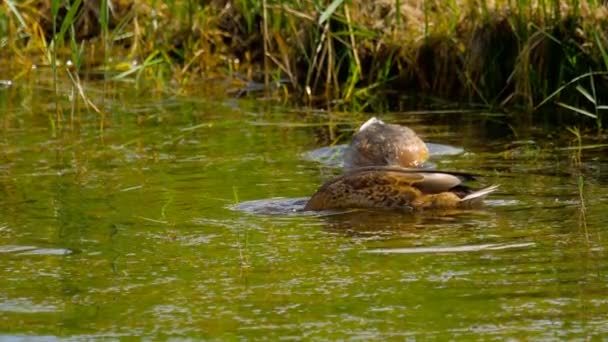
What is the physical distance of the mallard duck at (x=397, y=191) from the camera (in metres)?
6.63

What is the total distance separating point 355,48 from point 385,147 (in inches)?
66.1

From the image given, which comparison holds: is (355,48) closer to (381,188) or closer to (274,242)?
(381,188)

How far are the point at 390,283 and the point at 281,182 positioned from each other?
7.98 feet

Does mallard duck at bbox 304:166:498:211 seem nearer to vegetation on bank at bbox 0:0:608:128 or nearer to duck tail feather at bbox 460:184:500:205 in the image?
duck tail feather at bbox 460:184:500:205

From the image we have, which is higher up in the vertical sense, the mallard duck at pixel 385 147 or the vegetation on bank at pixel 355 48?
the vegetation on bank at pixel 355 48

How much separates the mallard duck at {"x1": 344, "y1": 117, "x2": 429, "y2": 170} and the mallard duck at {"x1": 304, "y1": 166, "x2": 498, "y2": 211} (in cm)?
142

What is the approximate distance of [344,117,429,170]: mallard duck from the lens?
8398 mm

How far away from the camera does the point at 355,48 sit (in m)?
10.2

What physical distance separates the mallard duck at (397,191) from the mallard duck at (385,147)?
4.66 ft

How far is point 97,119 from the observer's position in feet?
31.9

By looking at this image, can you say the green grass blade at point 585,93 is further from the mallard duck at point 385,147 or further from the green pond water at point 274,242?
the mallard duck at point 385,147

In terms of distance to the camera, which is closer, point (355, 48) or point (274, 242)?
point (274, 242)

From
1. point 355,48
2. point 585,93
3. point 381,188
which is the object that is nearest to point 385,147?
point 585,93

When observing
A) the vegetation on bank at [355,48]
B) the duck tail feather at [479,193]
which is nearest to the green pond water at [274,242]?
the duck tail feather at [479,193]
